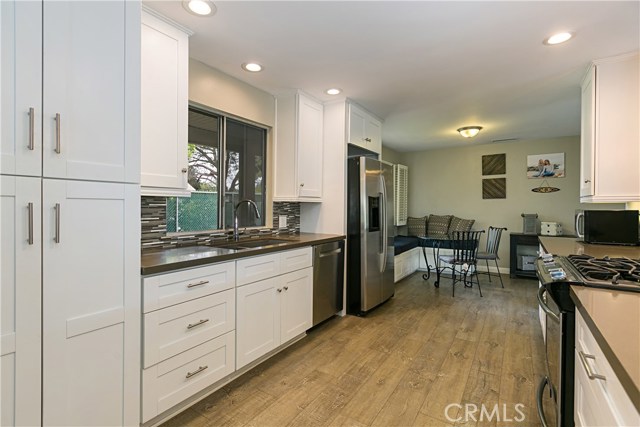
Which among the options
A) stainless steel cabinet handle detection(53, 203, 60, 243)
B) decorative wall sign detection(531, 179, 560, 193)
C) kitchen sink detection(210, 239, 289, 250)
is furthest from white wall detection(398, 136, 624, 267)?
stainless steel cabinet handle detection(53, 203, 60, 243)

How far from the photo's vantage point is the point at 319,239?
296 cm

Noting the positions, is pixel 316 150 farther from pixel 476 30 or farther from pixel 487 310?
pixel 487 310

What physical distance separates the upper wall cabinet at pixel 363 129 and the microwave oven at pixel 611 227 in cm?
226

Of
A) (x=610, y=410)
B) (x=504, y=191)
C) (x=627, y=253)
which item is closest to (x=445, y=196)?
(x=504, y=191)

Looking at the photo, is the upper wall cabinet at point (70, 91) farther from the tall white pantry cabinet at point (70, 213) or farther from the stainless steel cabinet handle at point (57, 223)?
the stainless steel cabinet handle at point (57, 223)

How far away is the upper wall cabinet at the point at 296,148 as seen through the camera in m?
3.17

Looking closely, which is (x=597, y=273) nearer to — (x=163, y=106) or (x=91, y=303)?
(x=91, y=303)

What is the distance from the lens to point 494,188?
576 centimetres

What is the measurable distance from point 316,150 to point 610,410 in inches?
117

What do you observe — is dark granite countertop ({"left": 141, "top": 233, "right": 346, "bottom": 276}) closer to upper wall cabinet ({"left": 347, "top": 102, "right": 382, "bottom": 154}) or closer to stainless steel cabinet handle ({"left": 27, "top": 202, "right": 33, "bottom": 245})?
stainless steel cabinet handle ({"left": 27, "top": 202, "right": 33, "bottom": 245})

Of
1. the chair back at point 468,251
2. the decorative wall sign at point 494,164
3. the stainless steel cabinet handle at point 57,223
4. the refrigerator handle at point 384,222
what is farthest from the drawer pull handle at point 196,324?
the decorative wall sign at point 494,164

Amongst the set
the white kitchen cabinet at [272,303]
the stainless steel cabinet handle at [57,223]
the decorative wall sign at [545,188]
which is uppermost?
the decorative wall sign at [545,188]

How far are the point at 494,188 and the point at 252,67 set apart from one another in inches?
198

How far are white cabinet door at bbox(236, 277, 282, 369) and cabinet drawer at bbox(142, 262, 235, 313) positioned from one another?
0.17 m
